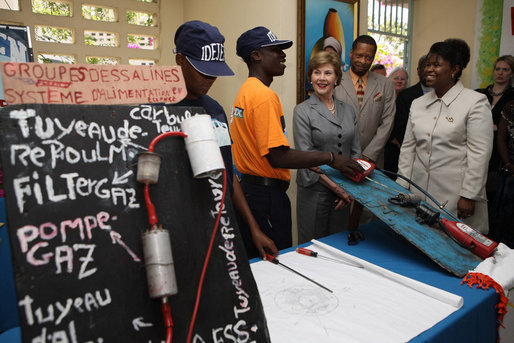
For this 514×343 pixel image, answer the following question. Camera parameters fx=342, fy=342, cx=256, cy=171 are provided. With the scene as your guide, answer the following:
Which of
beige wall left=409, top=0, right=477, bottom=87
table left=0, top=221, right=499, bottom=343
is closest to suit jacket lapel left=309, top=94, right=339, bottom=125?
table left=0, top=221, right=499, bottom=343

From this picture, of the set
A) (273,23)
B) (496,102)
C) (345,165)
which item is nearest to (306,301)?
(345,165)

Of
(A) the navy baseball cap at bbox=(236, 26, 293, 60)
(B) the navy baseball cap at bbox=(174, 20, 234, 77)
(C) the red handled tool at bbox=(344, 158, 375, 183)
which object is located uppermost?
(A) the navy baseball cap at bbox=(236, 26, 293, 60)

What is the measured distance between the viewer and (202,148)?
66cm

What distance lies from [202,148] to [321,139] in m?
1.39

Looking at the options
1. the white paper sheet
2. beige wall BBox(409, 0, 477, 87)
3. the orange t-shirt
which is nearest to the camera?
the white paper sheet

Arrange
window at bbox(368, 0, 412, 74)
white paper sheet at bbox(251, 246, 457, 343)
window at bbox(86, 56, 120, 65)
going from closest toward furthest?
white paper sheet at bbox(251, 246, 457, 343)
window at bbox(86, 56, 120, 65)
window at bbox(368, 0, 412, 74)

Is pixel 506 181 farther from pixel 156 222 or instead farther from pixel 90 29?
pixel 90 29

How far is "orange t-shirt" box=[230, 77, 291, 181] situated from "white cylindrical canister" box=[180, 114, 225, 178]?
0.76 metres

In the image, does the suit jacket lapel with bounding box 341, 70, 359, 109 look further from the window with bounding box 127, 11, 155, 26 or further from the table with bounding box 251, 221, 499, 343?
the window with bounding box 127, 11, 155, 26

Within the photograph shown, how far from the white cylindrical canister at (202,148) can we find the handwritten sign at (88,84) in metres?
0.12

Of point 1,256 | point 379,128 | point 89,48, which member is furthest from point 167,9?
point 1,256

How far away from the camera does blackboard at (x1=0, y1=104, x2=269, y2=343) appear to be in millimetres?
551

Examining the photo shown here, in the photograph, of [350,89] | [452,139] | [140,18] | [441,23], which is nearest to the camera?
[452,139]

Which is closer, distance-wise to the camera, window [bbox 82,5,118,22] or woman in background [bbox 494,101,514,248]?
woman in background [bbox 494,101,514,248]
